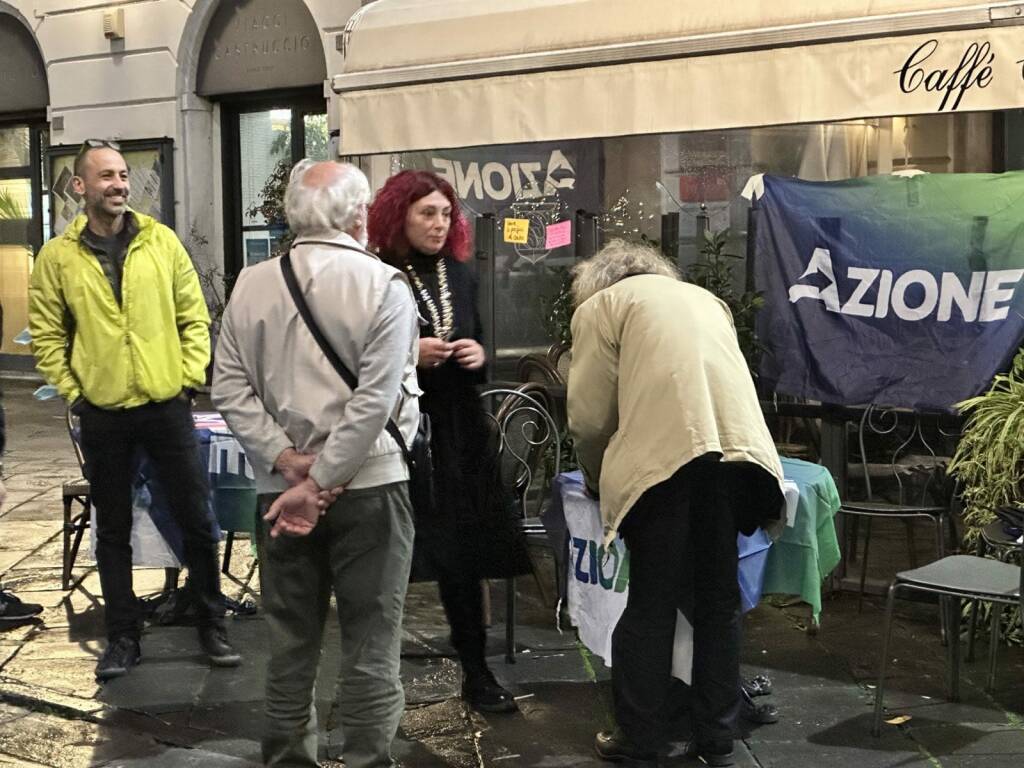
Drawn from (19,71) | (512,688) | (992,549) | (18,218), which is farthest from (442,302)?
(18,218)

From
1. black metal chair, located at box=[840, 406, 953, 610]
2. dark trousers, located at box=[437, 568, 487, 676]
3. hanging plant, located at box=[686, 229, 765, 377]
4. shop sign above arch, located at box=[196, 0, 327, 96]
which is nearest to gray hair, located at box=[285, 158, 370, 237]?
dark trousers, located at box=[437, 568, 487, 676]

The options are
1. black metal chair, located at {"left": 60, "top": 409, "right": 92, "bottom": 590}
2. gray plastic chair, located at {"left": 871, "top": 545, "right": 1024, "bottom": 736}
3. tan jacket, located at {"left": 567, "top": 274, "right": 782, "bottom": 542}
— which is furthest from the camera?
black metal chair, located at {"left": 60, "top": 409, "right": 92, "bottom": 590}

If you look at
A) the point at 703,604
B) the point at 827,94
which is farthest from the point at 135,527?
the point at 827,94

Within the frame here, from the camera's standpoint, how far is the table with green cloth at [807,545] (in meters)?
5.16

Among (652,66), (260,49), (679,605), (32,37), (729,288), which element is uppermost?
(32,37)

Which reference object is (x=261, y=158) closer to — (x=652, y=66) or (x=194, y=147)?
(x=194, y=147)

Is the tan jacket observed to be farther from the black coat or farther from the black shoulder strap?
the black shoulder strap

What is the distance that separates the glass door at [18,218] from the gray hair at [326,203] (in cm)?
1385

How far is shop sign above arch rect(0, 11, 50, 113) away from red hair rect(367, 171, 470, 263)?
12656 mm

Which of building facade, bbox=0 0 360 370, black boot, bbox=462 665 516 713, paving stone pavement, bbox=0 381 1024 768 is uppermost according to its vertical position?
building facade, bbox=0 0 360 370

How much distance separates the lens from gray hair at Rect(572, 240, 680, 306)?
4.69m

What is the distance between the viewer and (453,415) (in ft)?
16.8

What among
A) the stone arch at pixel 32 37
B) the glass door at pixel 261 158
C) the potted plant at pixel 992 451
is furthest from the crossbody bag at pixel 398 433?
the stone arch at pixel 32 37

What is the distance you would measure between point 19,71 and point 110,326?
12.4 meters
